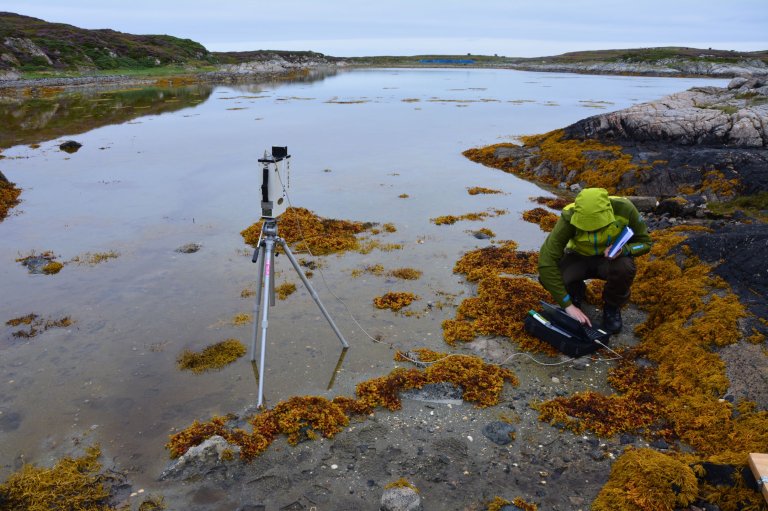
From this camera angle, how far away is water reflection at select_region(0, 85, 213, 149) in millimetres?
24578

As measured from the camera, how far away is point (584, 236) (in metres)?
5.95

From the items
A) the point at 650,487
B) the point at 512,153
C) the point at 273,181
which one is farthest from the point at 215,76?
the point at 650,487

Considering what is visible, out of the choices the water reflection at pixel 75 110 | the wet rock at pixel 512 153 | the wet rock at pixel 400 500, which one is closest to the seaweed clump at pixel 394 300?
the wet rock at pixel 400 500

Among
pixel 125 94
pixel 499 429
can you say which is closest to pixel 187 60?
pixel 125 94

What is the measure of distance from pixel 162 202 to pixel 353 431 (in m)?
10.8

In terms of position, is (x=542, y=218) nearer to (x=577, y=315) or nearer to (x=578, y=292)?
(x=578, y=292)

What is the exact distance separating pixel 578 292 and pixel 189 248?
7.59 meters

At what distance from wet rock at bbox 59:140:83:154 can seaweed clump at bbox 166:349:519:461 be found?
2007 centimetres

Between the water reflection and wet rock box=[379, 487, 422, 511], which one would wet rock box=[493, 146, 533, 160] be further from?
the water reflection

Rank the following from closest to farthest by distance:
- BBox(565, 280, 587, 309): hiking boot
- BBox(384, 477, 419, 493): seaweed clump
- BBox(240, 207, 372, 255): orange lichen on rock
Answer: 1. BBox(384, 477, 419, 493): seaweed clump
2. BBox(565, 280, 587, 309): hiking boot
3. BBox(240, 207, 372, 255): orange lichen on rock

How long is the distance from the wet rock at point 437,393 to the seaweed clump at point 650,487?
1784 millimetres

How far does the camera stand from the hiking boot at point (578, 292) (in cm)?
704

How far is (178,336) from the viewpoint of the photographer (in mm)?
6676

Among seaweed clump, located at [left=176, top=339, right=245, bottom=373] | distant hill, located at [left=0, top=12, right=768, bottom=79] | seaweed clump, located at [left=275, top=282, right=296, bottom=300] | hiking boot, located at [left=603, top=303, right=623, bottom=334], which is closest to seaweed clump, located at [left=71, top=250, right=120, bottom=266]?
seaweed clump, located at [left=275, top=282, right=296, bottom=300]
